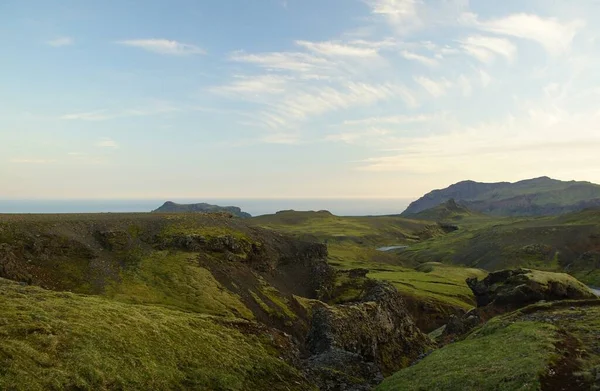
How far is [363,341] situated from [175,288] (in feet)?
119

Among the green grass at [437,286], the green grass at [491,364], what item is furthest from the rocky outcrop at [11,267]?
the green grass at [437,286]

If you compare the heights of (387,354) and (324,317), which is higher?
(324,317)

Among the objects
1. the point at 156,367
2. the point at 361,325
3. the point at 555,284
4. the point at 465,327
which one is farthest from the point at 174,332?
the point at 555,284

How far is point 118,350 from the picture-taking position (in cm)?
3572

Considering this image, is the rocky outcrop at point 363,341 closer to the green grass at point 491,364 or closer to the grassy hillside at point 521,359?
the green grass at point 491,364

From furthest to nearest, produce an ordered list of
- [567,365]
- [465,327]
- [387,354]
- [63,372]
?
[465,327], [387,354], [567,365], [63,372]

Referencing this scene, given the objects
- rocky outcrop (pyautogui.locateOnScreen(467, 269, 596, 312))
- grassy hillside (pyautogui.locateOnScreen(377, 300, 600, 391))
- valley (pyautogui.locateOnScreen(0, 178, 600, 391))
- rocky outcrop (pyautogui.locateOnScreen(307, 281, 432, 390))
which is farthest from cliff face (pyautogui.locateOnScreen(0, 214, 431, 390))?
rocky outcrop (pyautogui.locateOnScreen(467, 269, 596, 312))

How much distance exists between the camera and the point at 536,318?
57438 millimetres

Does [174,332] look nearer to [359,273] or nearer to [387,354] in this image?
[387,354]

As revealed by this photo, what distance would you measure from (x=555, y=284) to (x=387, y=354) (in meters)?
46.1

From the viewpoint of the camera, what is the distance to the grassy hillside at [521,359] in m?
32.5

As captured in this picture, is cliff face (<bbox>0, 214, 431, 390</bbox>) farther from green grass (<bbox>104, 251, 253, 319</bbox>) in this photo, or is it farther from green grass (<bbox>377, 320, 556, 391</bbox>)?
green grass (<bbox>377, 320, 556, 391</bbox>)

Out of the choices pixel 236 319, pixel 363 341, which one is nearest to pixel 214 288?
pixel 236 319

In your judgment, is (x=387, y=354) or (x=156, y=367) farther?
(x=387, y=354)
